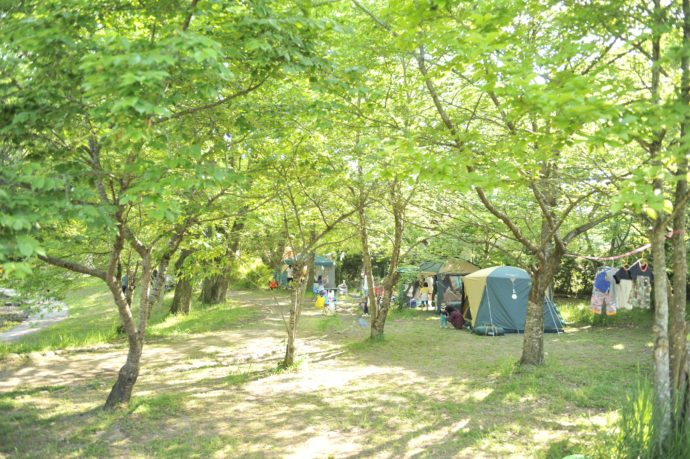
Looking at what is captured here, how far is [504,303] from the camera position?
1373 centimetres

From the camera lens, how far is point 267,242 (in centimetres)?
1074

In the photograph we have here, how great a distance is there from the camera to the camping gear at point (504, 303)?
13602 mm

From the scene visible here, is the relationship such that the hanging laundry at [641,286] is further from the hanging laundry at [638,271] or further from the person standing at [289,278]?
the person standing at [289,278]

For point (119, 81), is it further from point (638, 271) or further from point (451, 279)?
point (451, 279)

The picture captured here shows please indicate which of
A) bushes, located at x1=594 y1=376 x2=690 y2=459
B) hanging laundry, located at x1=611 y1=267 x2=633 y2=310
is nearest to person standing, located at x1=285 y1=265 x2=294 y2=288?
bushes, located at x1=594 y1=376 x2=690 y2=459

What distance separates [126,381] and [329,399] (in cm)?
274

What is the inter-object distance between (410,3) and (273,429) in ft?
15.8

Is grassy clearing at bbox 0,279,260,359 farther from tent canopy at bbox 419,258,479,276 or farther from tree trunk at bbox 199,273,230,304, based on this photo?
tent canopy at bbox 419,258,479,276

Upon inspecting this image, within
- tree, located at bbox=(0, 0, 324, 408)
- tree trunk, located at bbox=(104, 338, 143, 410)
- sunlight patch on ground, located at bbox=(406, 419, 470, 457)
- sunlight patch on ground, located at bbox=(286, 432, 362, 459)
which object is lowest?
sunlight patch on ground, located at bbox=(286, 432, 362, 459)

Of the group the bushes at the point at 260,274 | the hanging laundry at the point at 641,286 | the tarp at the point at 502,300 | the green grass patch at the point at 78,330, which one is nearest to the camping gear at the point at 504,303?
the tarp at the point at 502,300

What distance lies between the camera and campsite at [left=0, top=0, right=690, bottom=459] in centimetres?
351

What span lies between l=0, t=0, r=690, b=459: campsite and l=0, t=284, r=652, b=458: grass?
5 cm

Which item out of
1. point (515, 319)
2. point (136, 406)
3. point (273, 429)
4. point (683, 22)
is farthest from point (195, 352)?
point (683, 22)

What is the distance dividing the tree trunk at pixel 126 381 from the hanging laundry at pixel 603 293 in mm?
11921
